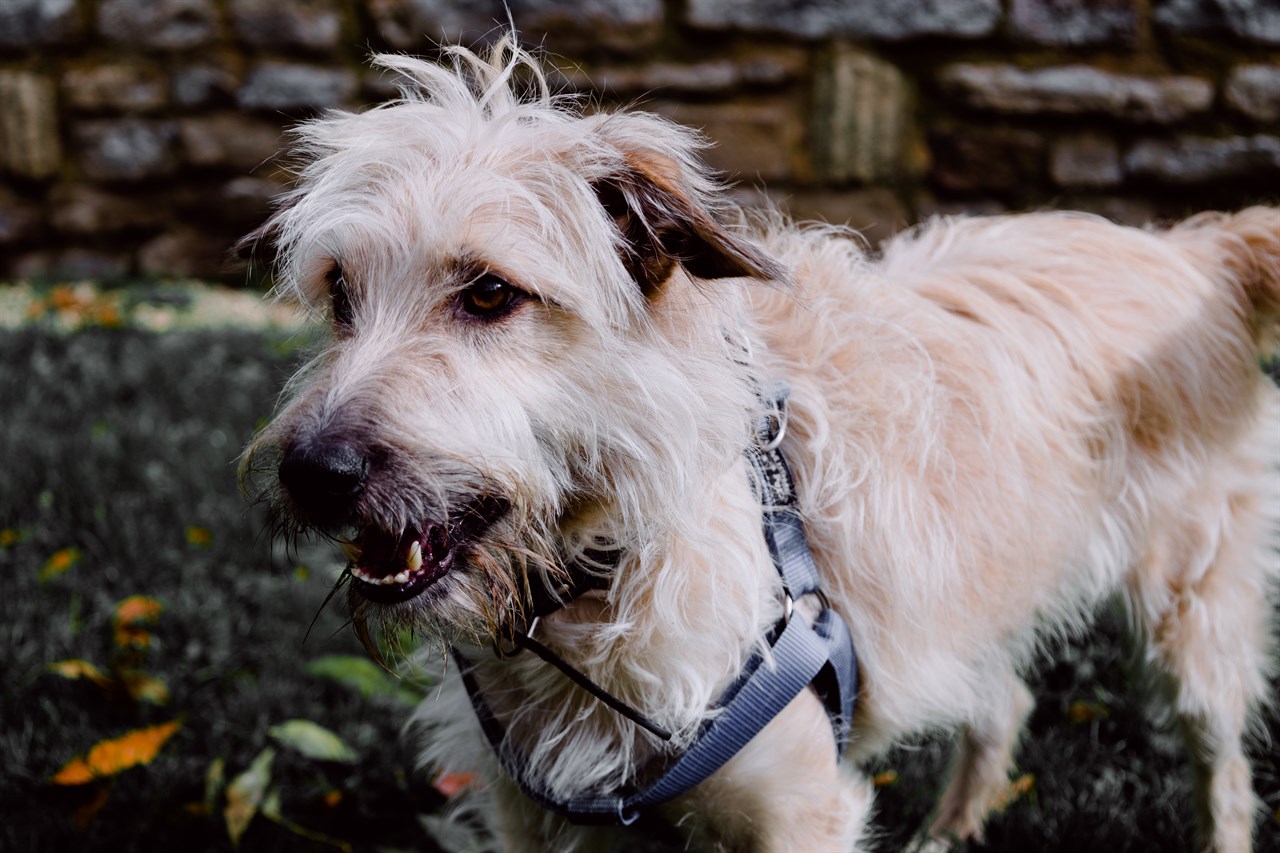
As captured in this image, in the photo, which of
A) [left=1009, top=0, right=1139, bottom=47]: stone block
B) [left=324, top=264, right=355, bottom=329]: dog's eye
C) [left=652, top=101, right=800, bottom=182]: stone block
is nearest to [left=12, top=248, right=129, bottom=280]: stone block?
[left=652, top=101, right=800, bottom=182]: stone block

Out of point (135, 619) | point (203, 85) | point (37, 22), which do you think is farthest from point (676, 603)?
point (37, 22)

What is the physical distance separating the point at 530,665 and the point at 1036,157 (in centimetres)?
484

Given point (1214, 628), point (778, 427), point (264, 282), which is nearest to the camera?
point (778, 427)

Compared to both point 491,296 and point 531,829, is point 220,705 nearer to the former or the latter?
point 531,829

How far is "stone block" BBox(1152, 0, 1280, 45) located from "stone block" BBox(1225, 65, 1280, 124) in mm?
139

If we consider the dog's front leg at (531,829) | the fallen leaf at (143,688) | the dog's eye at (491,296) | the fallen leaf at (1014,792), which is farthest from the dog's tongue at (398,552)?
the fallen leaf at (1014,792)

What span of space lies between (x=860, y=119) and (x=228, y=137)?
3554 mm

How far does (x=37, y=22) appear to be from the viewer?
6.22m

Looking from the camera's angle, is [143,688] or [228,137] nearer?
[143,688]

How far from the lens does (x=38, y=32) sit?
6230mm

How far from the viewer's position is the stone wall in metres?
5.51

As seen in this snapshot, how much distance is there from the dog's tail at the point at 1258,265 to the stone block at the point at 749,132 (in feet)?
11.7

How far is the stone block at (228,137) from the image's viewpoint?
6.37m

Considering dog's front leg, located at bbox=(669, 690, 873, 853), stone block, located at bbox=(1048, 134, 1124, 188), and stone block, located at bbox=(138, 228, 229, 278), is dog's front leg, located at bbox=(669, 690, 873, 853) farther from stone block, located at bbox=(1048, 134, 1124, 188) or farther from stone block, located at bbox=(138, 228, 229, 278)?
stone block, located at bbox=(138, 228, 229, 278)
